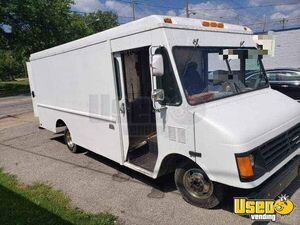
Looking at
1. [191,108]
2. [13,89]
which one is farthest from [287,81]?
[13,89]

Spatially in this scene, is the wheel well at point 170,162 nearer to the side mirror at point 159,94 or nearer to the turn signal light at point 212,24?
the side mirror at point 159,94

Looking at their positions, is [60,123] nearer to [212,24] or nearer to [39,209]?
[39,209]

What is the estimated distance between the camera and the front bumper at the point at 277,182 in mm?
3508

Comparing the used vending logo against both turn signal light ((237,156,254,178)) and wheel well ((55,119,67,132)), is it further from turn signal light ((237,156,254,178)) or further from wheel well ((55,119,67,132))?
wheel well ((55,119,67,132))

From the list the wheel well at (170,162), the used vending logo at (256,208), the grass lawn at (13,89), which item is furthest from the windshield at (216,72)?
the grass lawn at (13,89)

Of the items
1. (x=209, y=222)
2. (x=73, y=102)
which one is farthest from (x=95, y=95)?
(x=209, y=222)

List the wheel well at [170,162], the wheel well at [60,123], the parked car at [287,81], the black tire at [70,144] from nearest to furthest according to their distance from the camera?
the wheel well at [170,162]
the black tire at [70,144]
the wheel well at [60,123]
the parked car at [287,81]

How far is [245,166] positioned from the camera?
331cm

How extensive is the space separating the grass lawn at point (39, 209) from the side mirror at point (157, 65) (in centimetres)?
214

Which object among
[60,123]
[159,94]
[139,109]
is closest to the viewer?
[159,94]

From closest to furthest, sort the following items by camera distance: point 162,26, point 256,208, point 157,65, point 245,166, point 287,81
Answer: point 245,166, point 256,208, point 157,65, point 162,26, point 287,81

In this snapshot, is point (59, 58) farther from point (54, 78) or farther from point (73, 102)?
point (73, 102)

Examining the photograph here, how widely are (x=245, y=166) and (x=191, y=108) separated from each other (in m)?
0.99

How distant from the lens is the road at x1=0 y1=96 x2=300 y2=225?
3.99 m
